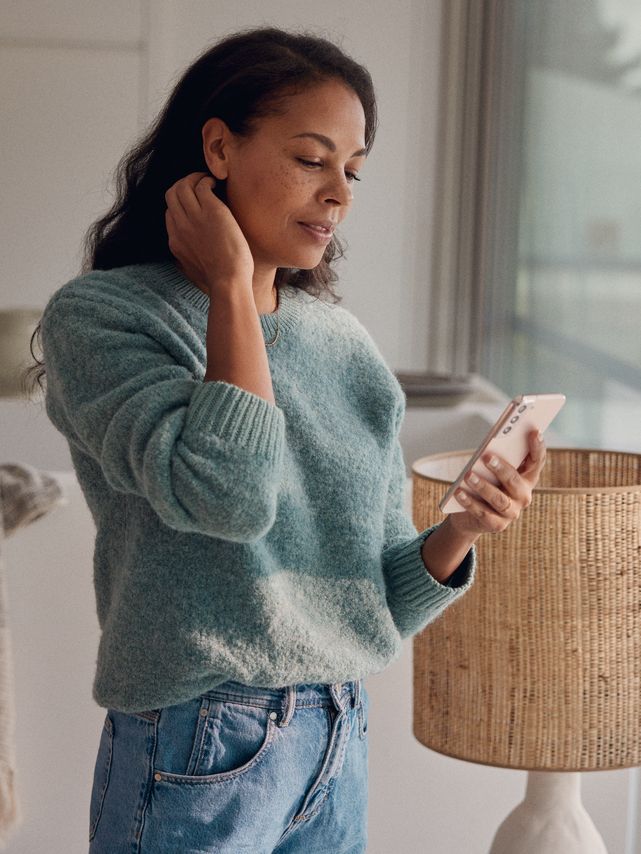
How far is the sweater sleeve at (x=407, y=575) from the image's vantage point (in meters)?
1.16

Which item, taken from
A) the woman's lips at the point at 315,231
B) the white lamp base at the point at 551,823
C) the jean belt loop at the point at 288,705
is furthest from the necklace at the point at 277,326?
the white lamp base at the point at 551,823

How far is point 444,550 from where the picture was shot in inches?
45.5

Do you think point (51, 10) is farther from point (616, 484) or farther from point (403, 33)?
point (616, 484)

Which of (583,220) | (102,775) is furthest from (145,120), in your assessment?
(102,775)

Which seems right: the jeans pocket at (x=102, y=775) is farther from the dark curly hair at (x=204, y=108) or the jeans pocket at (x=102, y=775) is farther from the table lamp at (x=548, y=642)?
the table lamp at (x=548, y=642)

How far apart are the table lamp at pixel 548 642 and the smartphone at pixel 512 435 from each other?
24 cm

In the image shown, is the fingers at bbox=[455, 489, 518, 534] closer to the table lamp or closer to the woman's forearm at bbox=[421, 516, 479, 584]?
the woman's forearm at bbox=[421, 516, 479, 584]

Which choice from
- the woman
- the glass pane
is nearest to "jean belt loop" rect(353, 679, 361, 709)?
the woman

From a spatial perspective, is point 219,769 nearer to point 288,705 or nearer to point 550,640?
point 288,705

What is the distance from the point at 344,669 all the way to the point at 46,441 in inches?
68.4

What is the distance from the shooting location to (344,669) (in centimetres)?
106

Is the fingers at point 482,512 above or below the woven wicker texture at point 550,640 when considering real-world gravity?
above

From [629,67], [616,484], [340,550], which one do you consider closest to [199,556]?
[340,550]

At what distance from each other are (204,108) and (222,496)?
0.40 m
